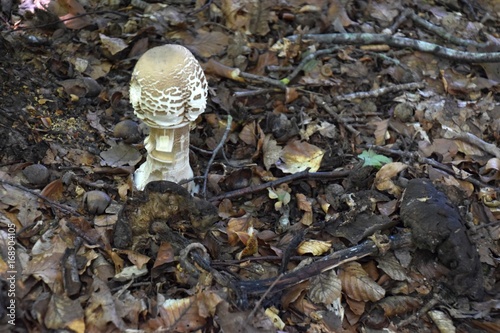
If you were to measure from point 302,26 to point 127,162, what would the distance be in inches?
90.7

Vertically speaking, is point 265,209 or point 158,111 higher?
point 158,111

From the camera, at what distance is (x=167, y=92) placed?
97.6 inches

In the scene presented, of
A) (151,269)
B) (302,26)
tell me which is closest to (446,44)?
(302,26)

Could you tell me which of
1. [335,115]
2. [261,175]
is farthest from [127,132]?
[335,115]

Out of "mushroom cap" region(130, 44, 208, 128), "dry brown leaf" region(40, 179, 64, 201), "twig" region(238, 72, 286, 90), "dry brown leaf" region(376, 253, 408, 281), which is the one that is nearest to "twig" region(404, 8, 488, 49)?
"twig" region(238, 72, 286, 90)

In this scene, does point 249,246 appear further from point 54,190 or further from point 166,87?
point 54,190

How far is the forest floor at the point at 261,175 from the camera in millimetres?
2404

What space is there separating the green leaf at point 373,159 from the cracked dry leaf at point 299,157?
12.3 inches

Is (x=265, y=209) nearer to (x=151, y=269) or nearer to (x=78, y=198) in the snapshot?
(x=151, y=269)

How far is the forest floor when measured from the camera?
94.7 inches

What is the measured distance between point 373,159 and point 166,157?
1496mm

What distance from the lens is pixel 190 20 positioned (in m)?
4.23

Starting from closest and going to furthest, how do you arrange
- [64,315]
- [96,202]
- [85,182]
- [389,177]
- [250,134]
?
[64,315] → [96,202] → [85,182] → [389,177] → [250,134]

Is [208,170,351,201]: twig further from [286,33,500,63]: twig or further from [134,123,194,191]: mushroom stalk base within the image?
[286,33,500,63]: twig
